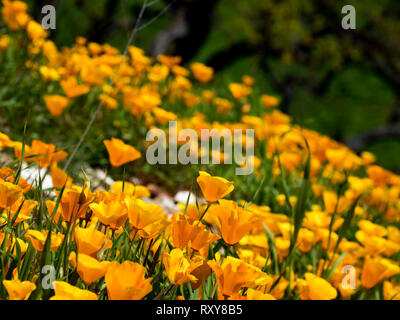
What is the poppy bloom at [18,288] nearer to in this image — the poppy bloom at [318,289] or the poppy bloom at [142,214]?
the poppy bloom at [142,214]

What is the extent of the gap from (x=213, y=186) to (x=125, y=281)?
1.22 ft

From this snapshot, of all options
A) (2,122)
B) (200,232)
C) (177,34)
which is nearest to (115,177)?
(2,122)

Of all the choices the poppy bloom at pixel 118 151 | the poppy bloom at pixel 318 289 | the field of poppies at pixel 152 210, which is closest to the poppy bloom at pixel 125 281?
the field of poppies at pixel 152 210

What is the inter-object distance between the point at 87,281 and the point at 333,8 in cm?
1191

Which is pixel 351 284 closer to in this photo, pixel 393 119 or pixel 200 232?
pixel 200 232

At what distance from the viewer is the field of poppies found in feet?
3.01

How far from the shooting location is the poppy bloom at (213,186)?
108 centimetres

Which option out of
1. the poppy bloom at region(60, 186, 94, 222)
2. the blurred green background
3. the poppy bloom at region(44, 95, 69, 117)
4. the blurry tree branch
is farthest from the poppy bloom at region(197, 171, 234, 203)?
the blurry tree branch

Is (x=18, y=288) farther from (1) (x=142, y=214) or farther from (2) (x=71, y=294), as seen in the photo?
(1) (x=142, y=214)

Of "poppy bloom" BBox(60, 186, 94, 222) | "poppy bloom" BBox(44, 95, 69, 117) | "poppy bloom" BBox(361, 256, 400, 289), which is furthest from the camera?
"poppy bloom" BBox(44, 95, 69, 117)

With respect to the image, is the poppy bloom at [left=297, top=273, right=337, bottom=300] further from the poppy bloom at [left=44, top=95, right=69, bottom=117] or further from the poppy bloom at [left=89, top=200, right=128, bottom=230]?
the poppy bloom at [left=44, top=95, right=69, bottom=117]

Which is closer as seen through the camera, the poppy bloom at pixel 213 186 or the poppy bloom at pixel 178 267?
the poppy bloom at pixel 178 267

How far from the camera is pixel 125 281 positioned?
0.79m

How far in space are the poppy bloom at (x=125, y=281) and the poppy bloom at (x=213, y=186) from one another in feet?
1.11
